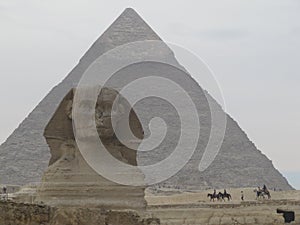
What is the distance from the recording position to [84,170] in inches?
712

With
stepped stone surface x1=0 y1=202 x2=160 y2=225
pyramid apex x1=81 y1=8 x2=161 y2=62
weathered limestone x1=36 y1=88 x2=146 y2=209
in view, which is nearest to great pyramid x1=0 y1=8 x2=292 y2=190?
pyramid apex x1=81 y1=8 x2=161 y2=62

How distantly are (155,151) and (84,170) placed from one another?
86115 mm

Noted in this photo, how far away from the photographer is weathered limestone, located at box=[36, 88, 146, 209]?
17.7m

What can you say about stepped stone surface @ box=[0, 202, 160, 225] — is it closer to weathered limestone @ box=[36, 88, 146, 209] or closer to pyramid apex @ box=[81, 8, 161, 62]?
weathered limestone @ box=[36, 88, 146, 209]

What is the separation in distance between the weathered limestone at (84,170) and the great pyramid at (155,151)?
268ft

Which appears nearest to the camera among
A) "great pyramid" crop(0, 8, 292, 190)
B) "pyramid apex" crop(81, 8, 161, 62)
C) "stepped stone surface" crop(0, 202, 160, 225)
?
"stepped stone surface" crop(0, 202, 160, 225)

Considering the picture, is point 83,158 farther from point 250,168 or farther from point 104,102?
point 250,168

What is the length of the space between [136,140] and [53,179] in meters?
1.65

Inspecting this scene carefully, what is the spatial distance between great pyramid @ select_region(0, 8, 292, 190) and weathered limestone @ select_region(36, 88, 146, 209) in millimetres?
81826

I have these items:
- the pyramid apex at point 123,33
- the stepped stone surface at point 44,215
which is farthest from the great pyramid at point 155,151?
the stepped stone surface at point 44,215

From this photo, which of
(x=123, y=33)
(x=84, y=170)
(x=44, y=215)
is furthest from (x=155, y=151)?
(x=44, y=215)

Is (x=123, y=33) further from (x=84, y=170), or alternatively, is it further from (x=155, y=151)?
(x=84, y=170)

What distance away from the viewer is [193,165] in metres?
106

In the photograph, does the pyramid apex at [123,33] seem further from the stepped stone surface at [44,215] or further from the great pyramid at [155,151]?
the stepped stone surface at [44,215]
